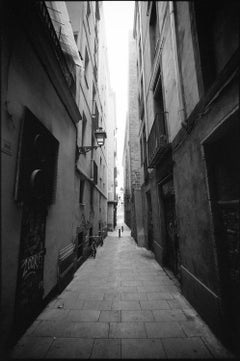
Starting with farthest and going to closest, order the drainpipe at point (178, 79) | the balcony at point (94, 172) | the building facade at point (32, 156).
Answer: the balcony at point (94, 172)
the drainpipe at point (178, 79)
the building facade at point (32, 156)

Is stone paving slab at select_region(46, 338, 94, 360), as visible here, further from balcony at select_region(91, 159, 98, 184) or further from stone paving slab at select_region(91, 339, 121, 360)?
balcony at select_region(91, 159, 98, 184)

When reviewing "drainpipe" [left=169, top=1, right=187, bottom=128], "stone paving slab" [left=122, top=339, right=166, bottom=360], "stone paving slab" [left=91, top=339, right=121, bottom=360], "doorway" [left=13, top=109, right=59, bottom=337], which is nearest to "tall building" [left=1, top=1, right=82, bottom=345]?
"doorway" [left=13, top=109, right=59, bottom=337]

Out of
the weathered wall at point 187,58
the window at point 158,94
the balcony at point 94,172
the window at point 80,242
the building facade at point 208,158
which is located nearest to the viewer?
the building facade at point 208,158

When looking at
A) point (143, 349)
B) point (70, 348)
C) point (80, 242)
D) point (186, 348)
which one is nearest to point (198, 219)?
point (186, 348)

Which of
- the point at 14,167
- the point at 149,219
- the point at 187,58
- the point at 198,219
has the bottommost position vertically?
the point at 149,219

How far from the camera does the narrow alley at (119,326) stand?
2709 millimetres

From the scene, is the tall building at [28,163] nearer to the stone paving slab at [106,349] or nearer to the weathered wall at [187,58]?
the stone paving slab at [106,349]

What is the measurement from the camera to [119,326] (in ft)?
11.0

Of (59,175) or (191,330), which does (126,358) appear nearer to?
(191,330)

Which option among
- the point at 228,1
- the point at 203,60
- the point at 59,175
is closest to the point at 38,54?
the point at 59,175

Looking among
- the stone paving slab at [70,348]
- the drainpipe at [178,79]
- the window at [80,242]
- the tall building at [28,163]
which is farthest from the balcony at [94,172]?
the stone paving slab at [70,348]

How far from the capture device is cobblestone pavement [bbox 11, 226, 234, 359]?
8.89 ft

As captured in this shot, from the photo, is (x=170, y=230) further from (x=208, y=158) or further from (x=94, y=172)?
(x=94, y=172)

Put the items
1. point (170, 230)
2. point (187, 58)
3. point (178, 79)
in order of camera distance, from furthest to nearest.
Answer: point (170, 230) → point (178, 79) → point (187, 58)
